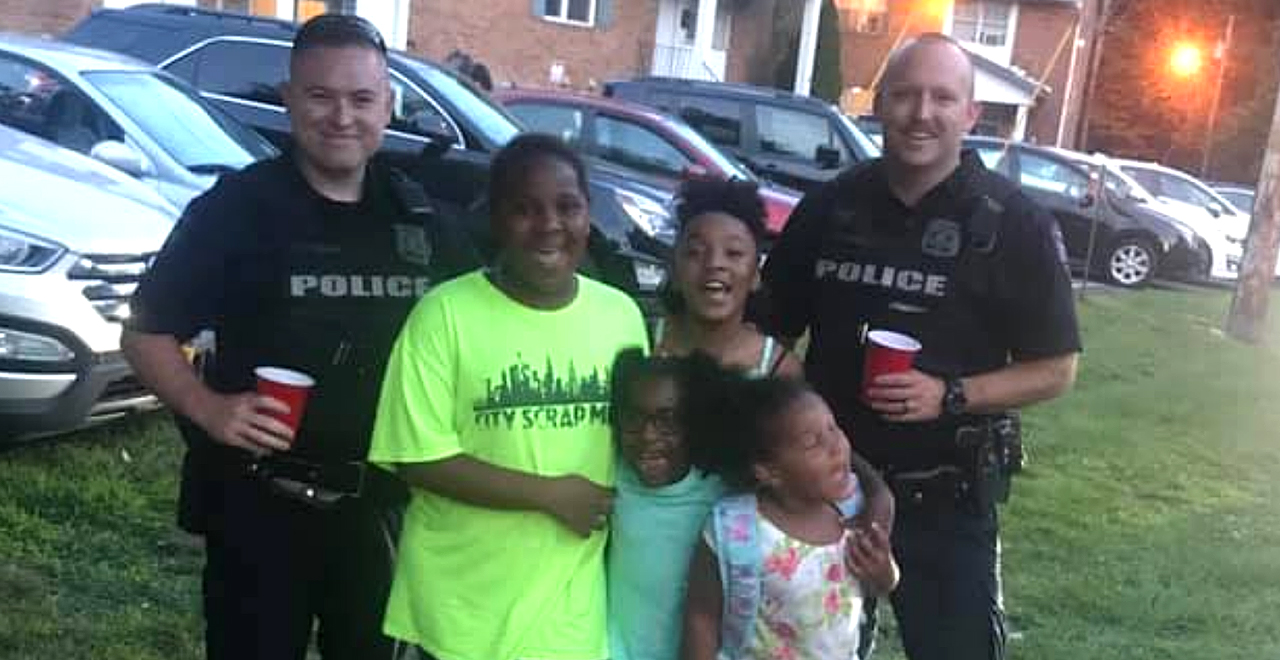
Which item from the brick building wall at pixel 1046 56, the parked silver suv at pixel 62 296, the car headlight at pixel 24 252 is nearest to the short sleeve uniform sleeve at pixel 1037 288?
the parked silver suv at pixel 62 296

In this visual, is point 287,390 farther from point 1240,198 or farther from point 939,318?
point 1240,198

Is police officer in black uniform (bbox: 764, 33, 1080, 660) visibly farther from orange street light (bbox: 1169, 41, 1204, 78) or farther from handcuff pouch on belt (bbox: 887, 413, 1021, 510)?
orange street light (bbox: 1169, 41, 1204, 78)

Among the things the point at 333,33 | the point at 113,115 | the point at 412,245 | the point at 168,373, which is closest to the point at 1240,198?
the point at 113,115

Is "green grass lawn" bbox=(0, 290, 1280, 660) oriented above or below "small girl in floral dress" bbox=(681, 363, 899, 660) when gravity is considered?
below

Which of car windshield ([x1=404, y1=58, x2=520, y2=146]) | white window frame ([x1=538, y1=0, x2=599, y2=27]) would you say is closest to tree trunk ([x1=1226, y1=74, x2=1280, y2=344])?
car windshield ([x1=404, y1=58, x2=520, y2=146])

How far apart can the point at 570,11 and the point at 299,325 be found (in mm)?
23488

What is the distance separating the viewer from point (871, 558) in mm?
2604

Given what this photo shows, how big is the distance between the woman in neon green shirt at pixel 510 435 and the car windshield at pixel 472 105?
654 cm

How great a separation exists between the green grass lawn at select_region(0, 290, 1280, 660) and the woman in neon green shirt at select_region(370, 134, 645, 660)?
1.97 m

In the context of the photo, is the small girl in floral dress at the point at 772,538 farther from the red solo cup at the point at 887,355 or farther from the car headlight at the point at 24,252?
the car headlight at the point at 24,252

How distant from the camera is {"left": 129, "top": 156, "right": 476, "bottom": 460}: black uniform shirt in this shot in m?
2.65

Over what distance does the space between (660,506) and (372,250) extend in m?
0.73

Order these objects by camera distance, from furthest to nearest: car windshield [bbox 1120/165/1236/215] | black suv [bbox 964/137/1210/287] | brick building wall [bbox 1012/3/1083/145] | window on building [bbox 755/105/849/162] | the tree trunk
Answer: brick building wall [bbox 1012/3/1083/145]
car windshield [bbox 1120/165/1236/215]
black suv [bbox 964/137/1210/287]
the tree trunk
window on building [bbox 755/105/849/162]

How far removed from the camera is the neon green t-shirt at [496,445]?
8.20ft
